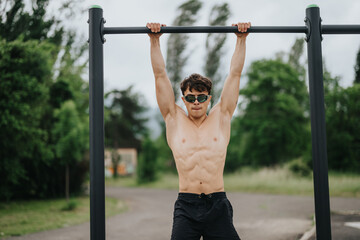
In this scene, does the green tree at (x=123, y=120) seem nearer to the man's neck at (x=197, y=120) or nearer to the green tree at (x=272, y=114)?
the green tree at (x=272, y=114)

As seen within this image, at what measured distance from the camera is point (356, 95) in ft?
43.3

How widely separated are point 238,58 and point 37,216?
8860mm

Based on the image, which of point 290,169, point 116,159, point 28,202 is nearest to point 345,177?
point 290,169

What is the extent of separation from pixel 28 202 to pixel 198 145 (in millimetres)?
12348

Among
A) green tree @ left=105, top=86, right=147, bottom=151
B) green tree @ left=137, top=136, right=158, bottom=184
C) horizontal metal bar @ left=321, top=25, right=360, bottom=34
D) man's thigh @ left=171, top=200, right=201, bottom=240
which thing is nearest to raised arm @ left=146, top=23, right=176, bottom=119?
man's thigh @ left=171, top=200, right=201, bottom=240

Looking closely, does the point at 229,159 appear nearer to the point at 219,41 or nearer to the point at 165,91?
the point at 219,41

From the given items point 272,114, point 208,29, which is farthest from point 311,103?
point 272,114

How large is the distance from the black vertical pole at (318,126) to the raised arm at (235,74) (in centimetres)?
59

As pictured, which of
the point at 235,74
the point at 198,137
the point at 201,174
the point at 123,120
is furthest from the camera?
the point at 123,120

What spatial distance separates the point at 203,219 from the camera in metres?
2.83

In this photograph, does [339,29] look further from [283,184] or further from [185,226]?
[283,184]

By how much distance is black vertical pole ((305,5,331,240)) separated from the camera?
2.95m

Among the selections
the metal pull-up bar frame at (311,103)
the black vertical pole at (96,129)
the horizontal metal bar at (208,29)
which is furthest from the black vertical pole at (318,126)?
the black vertical pole at (96,129)

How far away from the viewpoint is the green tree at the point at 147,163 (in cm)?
2286
